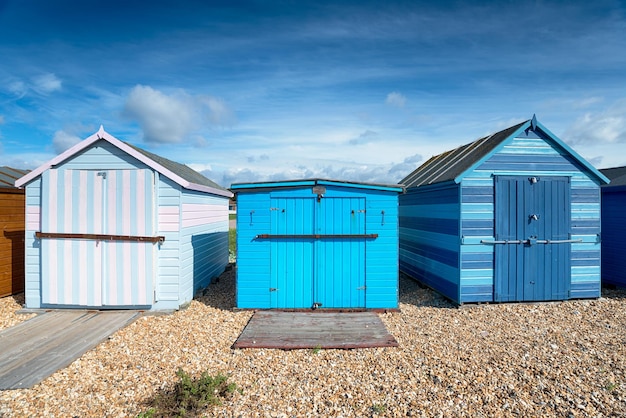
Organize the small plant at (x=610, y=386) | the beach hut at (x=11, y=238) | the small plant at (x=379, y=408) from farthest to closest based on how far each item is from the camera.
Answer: the beach hut at (x=11, y=238), the small plant at (x=610, y=386), the small plant at (x=379, y=408)

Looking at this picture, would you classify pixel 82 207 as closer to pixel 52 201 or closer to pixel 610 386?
pixel 52 201

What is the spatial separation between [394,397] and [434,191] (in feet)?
20.3

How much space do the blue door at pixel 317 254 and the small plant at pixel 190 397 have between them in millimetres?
3368

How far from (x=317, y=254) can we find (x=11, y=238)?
793 centimetres

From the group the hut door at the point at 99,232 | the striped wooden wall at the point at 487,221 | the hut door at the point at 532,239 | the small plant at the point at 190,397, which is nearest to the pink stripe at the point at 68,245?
the hut door at the point at 99,232

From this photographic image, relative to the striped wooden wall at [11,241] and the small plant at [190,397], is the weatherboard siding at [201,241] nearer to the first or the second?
the small plant at [190,397]

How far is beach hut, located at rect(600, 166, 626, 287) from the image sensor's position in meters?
9.89

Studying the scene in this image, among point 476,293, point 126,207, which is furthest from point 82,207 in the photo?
point 476,293

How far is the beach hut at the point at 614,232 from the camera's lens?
9891 millimetres

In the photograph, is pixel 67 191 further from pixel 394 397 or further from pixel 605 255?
pixel 605 255

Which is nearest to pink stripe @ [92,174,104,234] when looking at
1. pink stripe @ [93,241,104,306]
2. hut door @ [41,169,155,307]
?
hut door @ [41,169,155,307]

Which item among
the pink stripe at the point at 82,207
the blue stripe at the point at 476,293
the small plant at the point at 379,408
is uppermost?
the pink stripe at the point at 82,207

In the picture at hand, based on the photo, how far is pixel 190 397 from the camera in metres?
4.24

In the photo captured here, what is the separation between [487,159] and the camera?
330 inches
